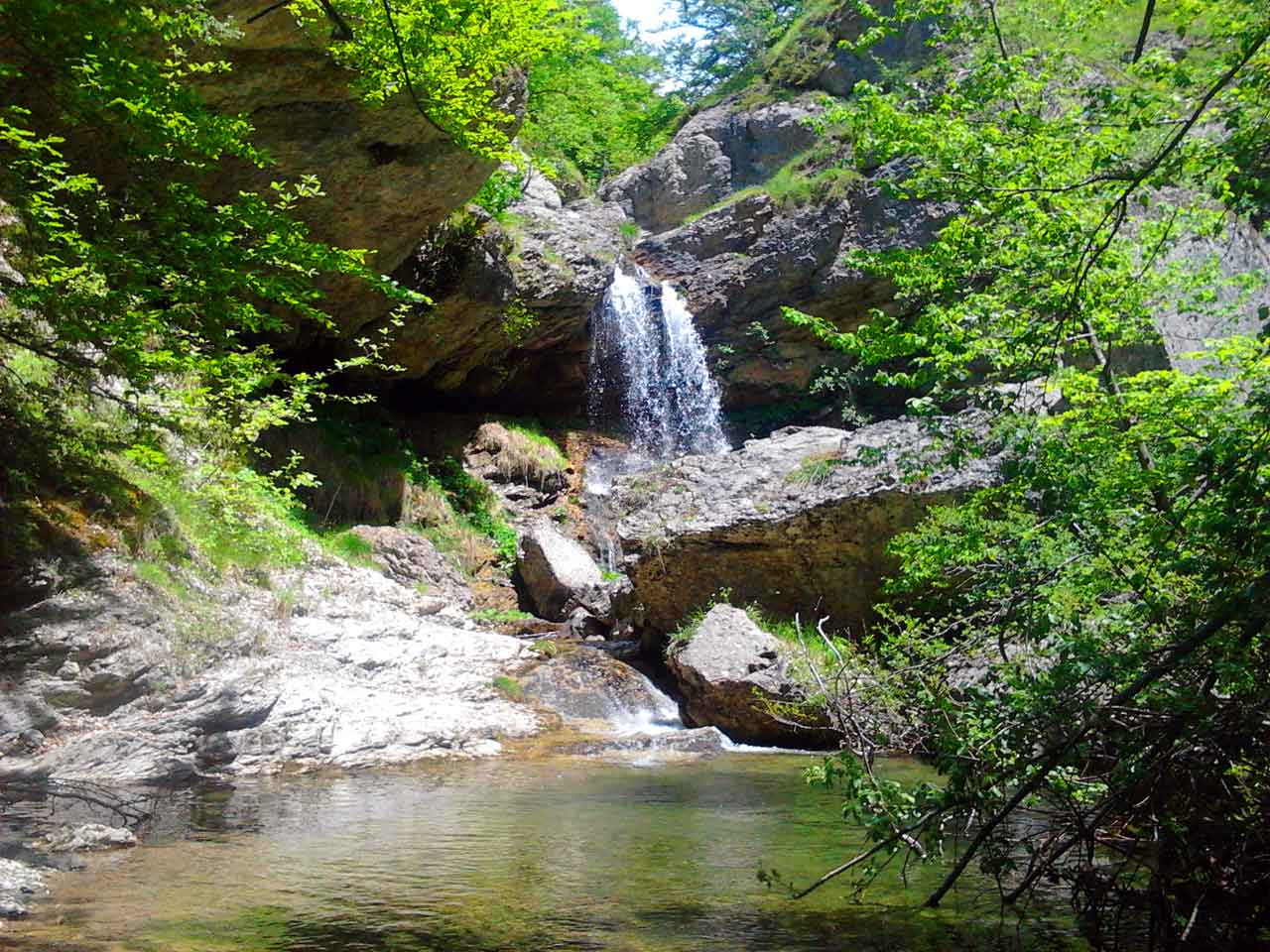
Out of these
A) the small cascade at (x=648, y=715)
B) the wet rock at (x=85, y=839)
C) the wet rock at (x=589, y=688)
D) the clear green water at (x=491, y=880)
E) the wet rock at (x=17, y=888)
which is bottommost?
the clear green water at (x=491, y=880)

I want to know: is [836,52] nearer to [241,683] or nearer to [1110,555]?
[241,683]

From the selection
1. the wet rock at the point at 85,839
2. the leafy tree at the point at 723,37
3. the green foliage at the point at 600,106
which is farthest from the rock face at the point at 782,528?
the leafy tree at the point at 723,37

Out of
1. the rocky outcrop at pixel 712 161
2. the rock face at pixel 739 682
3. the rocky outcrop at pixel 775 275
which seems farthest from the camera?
the rocky outcrop at pixel 712 161

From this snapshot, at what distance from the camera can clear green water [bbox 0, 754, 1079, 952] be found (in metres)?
4.02

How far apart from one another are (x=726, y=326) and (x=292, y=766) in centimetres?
1489

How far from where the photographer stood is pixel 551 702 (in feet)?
35.2

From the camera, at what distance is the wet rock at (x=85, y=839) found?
5172 mm

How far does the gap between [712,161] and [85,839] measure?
21.6 metres

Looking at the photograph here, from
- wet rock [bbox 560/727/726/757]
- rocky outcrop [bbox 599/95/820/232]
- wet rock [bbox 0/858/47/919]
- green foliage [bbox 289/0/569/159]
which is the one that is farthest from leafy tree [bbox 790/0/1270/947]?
rocky outcrop [bbox 599/95/820/232]

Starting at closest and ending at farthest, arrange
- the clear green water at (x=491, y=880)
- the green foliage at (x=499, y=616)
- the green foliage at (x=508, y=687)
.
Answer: the clear green water at (x=491, y=880) → the green foliage at (x=508, y=687) → the green foliage at (x=499, y=616)

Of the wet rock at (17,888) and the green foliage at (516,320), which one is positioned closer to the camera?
the wet rock at (17,888)

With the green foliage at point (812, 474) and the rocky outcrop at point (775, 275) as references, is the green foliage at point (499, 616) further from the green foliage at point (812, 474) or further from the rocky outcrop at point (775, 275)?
the rocky outcrop at point (775, 275)

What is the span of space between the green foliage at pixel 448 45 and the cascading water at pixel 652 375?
27.9 ft

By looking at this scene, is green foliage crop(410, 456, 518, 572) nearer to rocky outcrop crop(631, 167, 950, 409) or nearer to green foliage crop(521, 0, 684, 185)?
rocky outcrop crop(631, 167, 950, 409)
